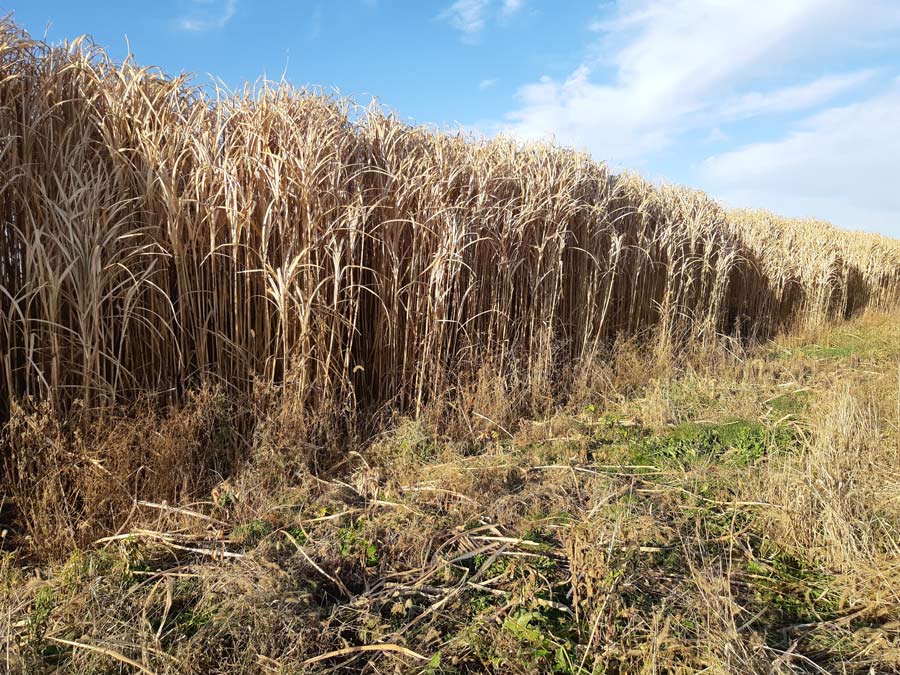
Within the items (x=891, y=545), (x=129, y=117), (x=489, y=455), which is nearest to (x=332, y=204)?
(x=129, y=117)

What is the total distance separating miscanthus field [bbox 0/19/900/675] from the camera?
168 centimetres

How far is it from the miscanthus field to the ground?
1cm

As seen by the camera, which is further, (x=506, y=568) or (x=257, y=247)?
(x=257, y=247)

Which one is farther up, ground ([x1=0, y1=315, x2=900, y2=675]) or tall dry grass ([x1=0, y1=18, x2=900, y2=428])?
tall dry grass ([x1=0, y1=18, x2=900, y2=428])

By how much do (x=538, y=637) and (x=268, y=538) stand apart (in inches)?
43.7

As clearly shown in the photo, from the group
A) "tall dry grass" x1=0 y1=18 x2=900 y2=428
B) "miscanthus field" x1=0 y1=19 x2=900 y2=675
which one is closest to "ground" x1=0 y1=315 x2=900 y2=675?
"miscanthus field" x1=0 y1=19 x2=900 y2=675

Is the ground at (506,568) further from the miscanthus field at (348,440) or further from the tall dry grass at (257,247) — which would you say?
the tall dry grass at (257,247)

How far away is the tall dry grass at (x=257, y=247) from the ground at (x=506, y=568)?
630 millimetres

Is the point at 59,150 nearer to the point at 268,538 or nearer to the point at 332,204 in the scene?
the point at 332,204

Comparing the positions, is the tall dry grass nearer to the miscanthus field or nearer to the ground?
the miscanthus field

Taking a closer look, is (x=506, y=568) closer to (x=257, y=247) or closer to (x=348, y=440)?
(x=348, y=440)

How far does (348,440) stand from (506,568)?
1.33 m

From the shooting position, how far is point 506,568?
196cm

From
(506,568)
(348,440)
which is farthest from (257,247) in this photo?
(506,568)
